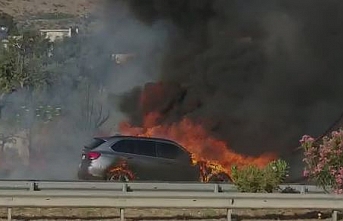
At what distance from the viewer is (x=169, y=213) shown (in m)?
13.1

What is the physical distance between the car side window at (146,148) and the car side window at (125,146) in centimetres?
14

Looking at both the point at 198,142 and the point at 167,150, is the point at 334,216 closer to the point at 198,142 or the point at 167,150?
the point at 167,150

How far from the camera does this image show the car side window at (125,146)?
21.1m

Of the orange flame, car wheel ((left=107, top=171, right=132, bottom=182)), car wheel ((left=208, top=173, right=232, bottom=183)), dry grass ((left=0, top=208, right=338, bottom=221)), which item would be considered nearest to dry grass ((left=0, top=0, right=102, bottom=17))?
the orange flame

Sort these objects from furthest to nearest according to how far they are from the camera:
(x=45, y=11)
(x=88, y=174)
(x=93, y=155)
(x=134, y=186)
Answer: (x=45, y=11) → (x=88, y=174) → (x=93, y=155) → (x=134, y=186)

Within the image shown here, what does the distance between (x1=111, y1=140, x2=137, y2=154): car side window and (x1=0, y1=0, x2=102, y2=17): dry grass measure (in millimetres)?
78969

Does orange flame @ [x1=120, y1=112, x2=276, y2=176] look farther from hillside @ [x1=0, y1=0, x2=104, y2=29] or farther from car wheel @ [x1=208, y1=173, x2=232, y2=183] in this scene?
hillside @ [x1=0, y1=0, x2=104, y2=29]

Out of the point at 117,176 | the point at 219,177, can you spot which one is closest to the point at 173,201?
the point at 117,176

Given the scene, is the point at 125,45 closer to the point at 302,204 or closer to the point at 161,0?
the point at 161,0

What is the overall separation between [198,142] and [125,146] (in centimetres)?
497

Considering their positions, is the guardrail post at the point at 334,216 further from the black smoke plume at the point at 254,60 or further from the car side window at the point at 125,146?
the black smoke plume at the point at 254,60

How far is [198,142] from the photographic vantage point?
25.8 m

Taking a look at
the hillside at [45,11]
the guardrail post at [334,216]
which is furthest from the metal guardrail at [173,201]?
the hillside at [45,11]

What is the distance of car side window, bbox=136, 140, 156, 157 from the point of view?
70.1ft
